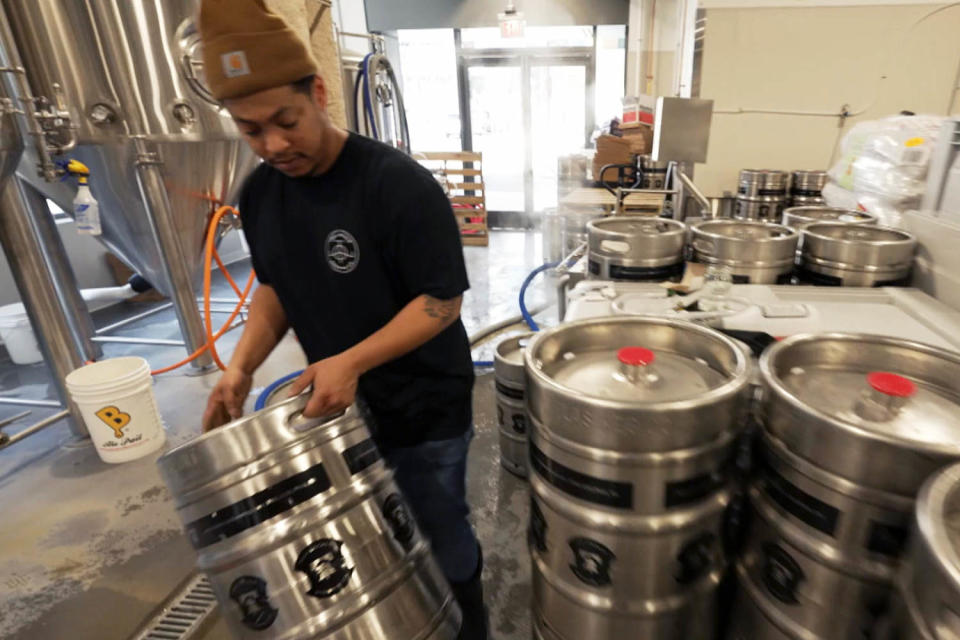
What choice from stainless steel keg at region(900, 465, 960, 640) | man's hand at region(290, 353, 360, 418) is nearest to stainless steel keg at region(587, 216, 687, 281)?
man's hand at region(290, 353, 360, 418)

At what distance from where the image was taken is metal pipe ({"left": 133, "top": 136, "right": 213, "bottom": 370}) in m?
2.44

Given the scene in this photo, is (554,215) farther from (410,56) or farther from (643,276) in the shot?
(410,56)

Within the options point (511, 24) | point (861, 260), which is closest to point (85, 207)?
point (861, 260)

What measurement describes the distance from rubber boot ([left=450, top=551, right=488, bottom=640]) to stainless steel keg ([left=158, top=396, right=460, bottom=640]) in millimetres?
430

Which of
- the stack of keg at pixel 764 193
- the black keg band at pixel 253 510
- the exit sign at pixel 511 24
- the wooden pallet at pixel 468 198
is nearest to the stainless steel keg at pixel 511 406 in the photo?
the black keg band at pixel 253 510

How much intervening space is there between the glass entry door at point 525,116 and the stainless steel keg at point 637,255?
4.53 metres

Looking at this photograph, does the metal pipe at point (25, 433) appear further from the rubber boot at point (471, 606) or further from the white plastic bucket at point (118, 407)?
the rubber boot at point (471, 606)

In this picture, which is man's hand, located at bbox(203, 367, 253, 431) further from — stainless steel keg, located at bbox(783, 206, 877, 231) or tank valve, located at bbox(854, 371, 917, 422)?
stainless steel keg, located at bbox(783, 206, 877, 231)

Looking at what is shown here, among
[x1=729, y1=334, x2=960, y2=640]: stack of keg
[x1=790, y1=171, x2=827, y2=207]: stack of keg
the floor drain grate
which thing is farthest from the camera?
[x1=790, y1=171, x2=827, y2=207]: stack of keg

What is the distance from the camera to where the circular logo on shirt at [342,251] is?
980 millimetres

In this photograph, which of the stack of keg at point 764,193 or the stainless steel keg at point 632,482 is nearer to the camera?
the stainless steel keg at point 632,482

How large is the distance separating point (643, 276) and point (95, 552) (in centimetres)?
205

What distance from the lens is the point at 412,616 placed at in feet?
2.78

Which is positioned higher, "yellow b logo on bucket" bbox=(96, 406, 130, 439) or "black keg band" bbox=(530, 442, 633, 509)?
"black keg band" bbox=(530, 442, 633, 509)
